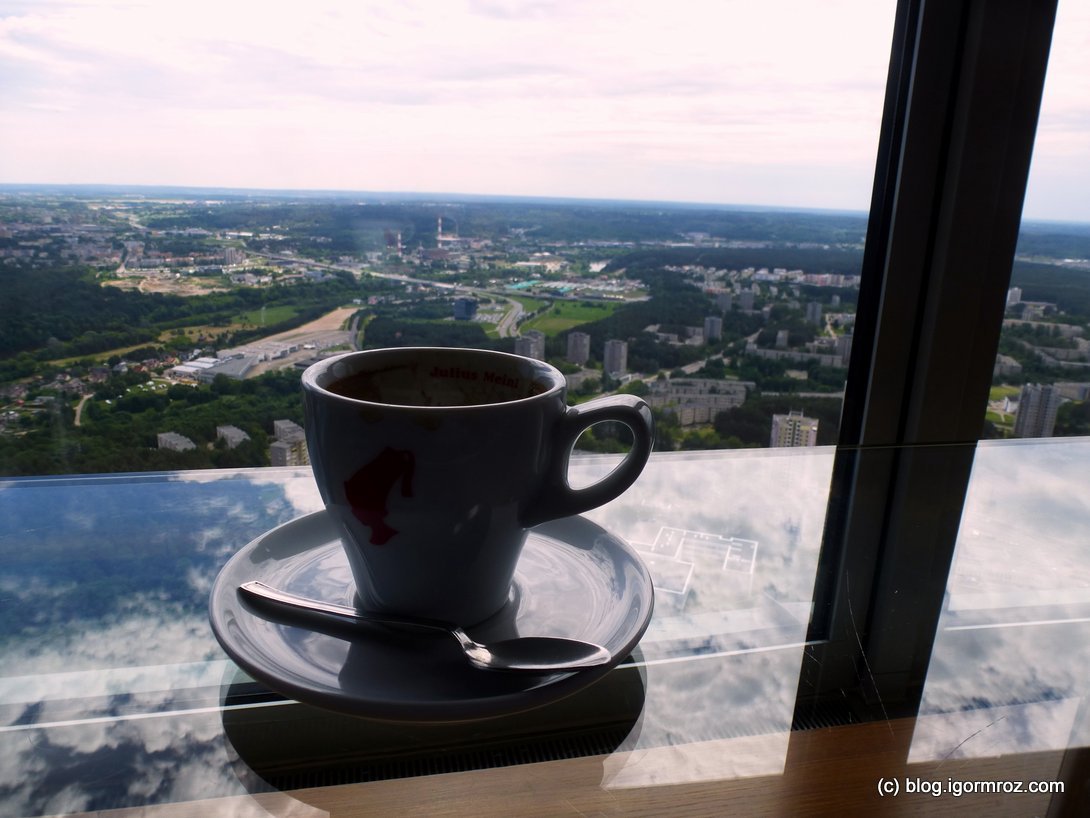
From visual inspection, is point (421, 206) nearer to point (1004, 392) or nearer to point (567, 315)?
point (567, 315)

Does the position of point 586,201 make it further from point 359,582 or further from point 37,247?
point 359,582

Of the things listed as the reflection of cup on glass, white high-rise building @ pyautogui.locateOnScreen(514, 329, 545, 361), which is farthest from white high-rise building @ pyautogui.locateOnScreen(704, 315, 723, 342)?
the reflection of cup on glass

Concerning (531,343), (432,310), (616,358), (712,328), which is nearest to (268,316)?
(432,310)

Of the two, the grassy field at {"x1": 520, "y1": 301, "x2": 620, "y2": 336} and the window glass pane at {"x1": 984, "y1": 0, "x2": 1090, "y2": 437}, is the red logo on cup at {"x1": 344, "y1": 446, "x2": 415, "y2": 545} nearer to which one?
the grassy field at {"x1": 520, "y1": 301, "x2": 620, "y2": 336}

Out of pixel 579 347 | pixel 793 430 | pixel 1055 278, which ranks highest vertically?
pixel 1055 278

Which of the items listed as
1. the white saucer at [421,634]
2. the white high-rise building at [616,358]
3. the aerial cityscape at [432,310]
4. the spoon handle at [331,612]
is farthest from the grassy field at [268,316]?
the spoon handle at [331,612]

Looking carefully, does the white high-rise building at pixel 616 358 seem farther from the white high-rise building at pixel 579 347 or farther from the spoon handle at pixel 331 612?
the spoon handle at pixel 331 612

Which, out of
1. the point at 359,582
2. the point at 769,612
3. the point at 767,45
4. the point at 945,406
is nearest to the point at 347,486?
the point at 359,582
